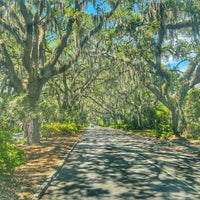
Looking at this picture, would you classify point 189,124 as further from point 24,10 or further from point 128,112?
point 128,112

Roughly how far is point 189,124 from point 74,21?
1562 centimetres

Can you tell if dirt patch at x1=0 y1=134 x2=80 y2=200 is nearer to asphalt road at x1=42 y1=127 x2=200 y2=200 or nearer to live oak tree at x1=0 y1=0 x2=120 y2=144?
asphalt road at x1=42 y1=127 x2=200 y2=200

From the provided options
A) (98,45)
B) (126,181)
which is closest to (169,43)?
(98,45)

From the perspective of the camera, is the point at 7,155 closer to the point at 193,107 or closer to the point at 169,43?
the point at 169,43

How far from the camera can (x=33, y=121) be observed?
2050 centimetres

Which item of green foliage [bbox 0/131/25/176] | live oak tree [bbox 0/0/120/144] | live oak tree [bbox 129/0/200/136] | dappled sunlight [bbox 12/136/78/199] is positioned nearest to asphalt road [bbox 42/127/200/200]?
dappled sunlight [bbox 12/136/78/199]

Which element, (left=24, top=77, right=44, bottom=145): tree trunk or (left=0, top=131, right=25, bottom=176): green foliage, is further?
(left=24, top=77, right=44, bottom=145): tree trunk

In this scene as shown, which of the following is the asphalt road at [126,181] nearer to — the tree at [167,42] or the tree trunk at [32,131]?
the tree trunk at [32,131]

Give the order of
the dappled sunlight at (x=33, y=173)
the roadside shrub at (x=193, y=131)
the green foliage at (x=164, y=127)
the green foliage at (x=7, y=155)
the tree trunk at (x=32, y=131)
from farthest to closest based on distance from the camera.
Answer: the green foliage at (x=164, y=127)
the roadside shrub at (x=193, y=131)
the tree trunk at (x=32, y=131)
the green foliage at (x=7, y=155)
the dappled sunlight at (x=33, y=173)

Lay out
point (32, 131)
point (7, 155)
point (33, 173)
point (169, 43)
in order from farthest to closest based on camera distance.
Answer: point (169, 43), point (32, 131), point (33, 173), point (7, 155)

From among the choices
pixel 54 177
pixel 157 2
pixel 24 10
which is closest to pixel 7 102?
pixel 54 177

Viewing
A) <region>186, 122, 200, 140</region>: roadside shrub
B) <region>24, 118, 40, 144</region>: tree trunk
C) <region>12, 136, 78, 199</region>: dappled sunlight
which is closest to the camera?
<region>12, 136, 78, 199</region>: dappled sunlight

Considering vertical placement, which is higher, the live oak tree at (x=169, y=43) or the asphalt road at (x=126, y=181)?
the live oak tree at (x=169, y=43)

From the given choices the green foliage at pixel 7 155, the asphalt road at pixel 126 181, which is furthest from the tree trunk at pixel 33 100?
the green foliage at pixel 7 155
